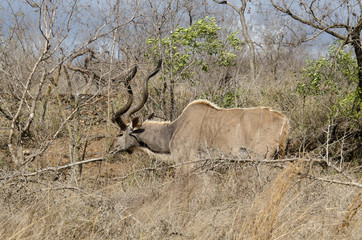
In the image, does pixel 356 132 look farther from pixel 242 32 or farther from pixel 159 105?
pixel 242 32

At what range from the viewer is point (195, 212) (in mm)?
3559

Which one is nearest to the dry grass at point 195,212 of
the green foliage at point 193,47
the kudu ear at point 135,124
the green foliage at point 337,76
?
the kudu ear at point 135,124

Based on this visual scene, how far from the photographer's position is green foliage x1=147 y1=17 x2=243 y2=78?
6.35m

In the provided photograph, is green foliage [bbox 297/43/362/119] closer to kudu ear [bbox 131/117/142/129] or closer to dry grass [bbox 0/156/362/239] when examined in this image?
dry grass [bbox 0/156/362/239]

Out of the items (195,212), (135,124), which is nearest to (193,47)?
(135,124)

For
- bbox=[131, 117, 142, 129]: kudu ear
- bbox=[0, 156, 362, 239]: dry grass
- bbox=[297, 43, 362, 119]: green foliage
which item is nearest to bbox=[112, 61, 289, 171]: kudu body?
bbox=[131, 117, 142, 129]: kudu ear

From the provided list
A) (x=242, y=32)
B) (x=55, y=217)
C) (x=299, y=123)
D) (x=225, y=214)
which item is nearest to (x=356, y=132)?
(x=299, y=123)

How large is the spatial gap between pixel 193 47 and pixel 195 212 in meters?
3.67

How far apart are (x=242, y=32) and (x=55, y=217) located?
48.7 feet

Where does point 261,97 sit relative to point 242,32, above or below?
below

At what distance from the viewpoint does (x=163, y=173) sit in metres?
5.48

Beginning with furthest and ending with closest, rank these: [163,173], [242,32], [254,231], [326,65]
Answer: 1. [242,32]
2. [326,65]
3. [163,173]
4. [254,231]

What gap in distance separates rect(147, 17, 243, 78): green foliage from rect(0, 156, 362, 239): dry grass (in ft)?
9.64

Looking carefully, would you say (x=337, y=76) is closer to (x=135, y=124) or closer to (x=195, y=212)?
(x=135, y=124)
